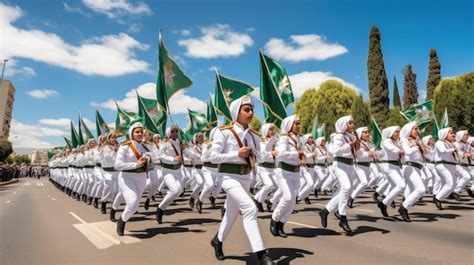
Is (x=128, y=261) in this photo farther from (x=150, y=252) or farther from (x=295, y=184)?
(x=295, y=184)

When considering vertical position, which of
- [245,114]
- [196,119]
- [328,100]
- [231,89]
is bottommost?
[245,114]

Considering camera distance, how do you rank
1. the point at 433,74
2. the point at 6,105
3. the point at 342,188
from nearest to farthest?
1. the point at 342,188
2. the point at 433,74
3. the point at 6,105

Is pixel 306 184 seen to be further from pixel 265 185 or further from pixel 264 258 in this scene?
pixel 264 258

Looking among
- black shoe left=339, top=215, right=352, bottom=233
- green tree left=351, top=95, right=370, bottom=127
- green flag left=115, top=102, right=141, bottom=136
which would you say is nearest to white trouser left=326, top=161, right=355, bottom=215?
black shoe left=339, top=215, right=352, bottom=233

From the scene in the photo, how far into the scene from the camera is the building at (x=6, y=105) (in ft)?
377

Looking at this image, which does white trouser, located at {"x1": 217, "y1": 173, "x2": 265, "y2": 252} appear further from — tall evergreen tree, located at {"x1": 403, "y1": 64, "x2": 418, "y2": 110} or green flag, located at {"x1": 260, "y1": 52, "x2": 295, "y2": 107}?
tall evergreen tree, located at {"x1": 403, "y1": 64, "x2": 418, "y2": 110}

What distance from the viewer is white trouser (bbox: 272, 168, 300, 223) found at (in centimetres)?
736

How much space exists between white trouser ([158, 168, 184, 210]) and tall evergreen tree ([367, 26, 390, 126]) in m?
38.2

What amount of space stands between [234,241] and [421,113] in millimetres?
12000

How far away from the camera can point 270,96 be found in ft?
31.6

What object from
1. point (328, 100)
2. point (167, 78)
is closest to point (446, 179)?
point (167, 78)

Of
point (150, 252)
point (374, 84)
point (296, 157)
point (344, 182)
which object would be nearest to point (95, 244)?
point (150, 252)

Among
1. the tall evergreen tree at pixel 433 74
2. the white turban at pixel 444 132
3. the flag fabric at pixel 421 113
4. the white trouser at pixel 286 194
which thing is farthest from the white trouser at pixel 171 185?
the tall evergreen tree at pixel 433 74

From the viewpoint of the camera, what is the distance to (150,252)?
628cm
